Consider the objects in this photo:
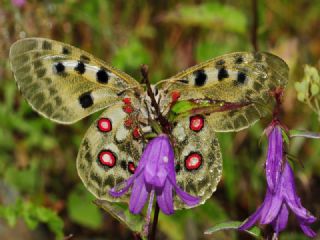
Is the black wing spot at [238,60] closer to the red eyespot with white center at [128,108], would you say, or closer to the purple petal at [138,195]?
the red eyespot with white center at [128,108]

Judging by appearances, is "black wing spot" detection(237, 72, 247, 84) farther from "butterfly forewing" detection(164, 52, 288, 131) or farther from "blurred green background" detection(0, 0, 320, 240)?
"blurred green background" detection(0, 0, 320, 240)

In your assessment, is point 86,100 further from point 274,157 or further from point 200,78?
point 274,157

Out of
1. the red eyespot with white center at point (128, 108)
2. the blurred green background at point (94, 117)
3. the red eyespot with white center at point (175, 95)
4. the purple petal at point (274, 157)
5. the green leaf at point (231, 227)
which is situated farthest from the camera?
the blurred green background at point (94, 117)

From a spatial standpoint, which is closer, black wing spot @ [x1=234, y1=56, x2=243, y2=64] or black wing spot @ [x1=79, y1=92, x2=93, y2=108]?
black wing spot @ [x1=234, y1=56, x2=243, y2=64]

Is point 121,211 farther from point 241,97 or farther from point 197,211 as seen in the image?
point 197,211

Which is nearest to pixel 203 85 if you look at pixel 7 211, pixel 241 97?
pixel 241 97

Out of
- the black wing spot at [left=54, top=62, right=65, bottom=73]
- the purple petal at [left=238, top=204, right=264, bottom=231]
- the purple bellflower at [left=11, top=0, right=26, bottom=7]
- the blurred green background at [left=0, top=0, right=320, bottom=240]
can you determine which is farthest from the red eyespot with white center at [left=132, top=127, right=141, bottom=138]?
the purple bellflower at [left=11, top=0, right=26, bottom=7]

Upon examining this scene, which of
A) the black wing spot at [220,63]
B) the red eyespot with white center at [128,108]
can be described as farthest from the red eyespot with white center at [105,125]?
the black wing spot at [220,63]
